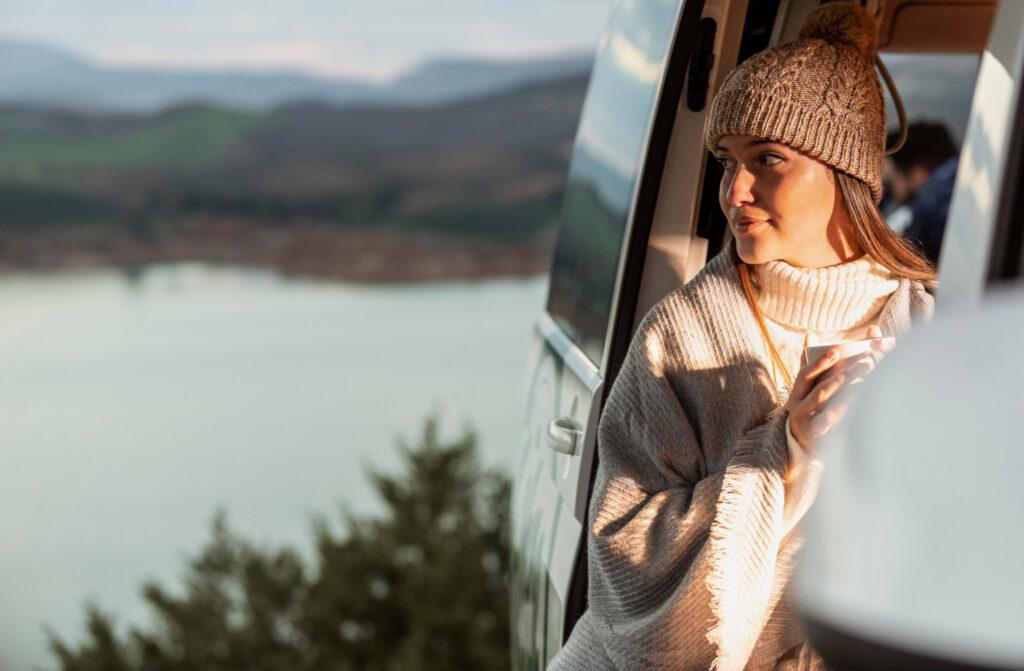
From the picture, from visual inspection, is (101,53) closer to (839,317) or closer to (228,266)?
(228,266)

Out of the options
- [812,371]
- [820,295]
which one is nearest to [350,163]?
[820,295]

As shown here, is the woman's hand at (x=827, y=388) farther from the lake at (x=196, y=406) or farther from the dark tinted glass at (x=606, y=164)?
the lake at (x=196, y=406)

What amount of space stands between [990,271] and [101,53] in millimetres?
6508

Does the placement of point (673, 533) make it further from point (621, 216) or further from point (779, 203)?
point (621, 216)

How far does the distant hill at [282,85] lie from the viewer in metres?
6.70

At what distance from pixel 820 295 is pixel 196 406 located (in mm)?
5386

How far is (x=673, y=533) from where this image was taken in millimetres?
1589

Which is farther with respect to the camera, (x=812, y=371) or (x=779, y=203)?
(x=779, y=203)

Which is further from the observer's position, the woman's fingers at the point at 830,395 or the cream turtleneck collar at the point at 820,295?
the cream turtleneck collar at the point at 820,295

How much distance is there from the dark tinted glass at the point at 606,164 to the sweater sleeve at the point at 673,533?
1.95ft

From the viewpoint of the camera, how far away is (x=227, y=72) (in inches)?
269

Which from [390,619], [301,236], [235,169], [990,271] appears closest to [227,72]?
A: [235,169]

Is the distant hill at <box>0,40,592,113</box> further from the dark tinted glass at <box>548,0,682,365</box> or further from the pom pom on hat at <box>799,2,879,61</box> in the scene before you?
the pom pom on hat at <box>799,2,879,61</box>

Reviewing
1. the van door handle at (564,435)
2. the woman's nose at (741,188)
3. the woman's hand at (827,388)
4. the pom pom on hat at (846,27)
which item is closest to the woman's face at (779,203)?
the woman's nose at (741,188)
